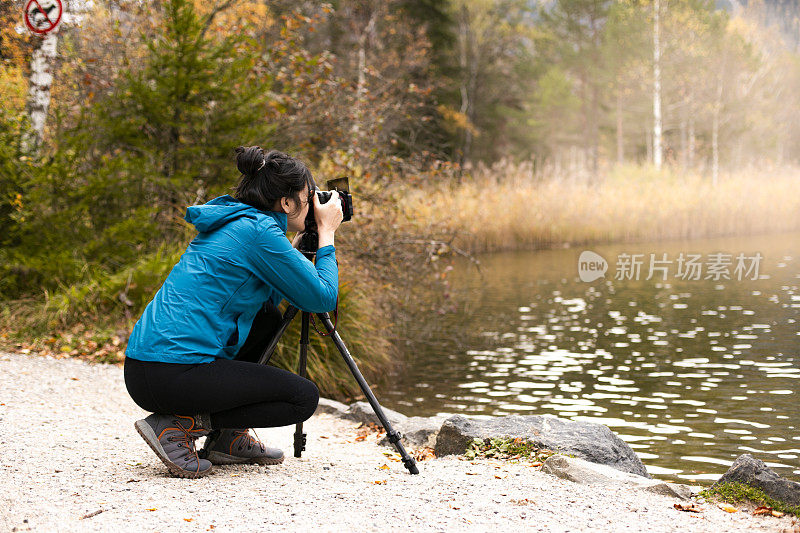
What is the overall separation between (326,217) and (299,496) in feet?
4.07

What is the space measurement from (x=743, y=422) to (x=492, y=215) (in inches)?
491

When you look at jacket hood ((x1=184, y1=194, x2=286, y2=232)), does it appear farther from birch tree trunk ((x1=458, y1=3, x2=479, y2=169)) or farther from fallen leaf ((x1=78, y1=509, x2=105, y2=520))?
birch tree trunk ((x1=458, y1=3, x2=479, y2=169))

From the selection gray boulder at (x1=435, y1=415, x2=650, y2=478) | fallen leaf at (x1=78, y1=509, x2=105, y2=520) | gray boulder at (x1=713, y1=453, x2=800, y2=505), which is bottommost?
gray boulder at (x1=435, y1=415, x2=650, y2=478)

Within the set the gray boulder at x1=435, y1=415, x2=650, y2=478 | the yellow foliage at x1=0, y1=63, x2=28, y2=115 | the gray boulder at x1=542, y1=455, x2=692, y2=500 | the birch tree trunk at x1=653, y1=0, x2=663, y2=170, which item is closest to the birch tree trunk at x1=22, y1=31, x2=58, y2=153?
the yellow foliage at x1=0, y1=63, x2=28, y2=115

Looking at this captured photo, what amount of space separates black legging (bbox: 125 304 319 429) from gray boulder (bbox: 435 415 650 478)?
129 centimetres

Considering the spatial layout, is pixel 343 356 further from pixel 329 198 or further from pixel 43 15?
pixel 43 15

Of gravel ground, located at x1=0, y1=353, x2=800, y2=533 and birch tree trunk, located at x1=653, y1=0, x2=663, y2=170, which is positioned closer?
gravel ground, located at x1=0, y1=353, x2=800, y2=533

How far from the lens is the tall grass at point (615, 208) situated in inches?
708

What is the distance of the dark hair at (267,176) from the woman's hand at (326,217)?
143mm

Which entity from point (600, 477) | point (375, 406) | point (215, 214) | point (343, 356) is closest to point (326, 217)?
point (215, 214)

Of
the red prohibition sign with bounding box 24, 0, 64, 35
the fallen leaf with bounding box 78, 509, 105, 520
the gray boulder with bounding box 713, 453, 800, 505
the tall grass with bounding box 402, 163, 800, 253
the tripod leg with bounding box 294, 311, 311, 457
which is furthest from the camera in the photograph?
the tall grass with bounding box 402, 163, 800, 253

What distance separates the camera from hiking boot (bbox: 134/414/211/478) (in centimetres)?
340

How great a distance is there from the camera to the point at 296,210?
11.7ft

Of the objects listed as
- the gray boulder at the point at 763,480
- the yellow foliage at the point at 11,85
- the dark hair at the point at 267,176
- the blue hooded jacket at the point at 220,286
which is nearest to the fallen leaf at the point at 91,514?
the blue hooded jacket at the point at 220,286
